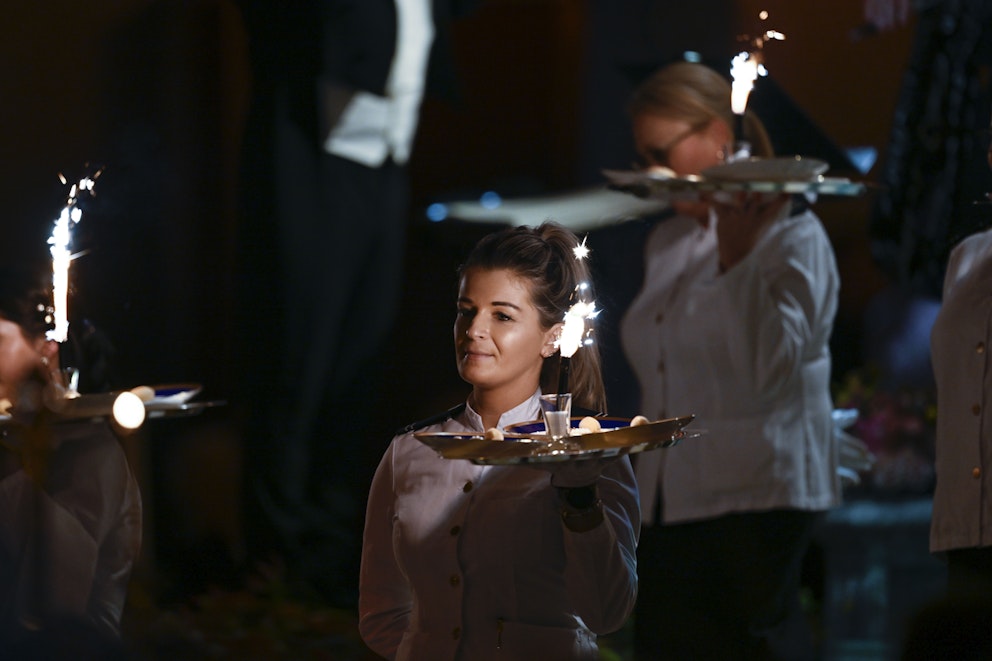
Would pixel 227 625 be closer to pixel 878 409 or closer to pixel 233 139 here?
pixel 233 139

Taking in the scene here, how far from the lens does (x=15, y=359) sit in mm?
2090

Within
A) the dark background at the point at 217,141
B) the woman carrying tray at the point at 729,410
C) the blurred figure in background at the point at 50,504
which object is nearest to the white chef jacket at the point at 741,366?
the woman carrying tray at the point at 729,410

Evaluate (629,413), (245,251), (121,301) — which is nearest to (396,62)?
(245,251)

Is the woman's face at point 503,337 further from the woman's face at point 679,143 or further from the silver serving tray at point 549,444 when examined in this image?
the woman's face at point 679,143

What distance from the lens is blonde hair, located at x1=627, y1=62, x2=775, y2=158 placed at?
2174 mm

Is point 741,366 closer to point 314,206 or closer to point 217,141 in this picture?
point 314,206

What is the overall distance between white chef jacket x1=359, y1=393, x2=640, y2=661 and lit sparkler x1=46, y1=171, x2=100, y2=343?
27.2 inches

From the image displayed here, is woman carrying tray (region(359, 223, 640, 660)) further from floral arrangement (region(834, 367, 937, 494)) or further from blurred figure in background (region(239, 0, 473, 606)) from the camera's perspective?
floral arrangement (region(834, 367, 937, 494))

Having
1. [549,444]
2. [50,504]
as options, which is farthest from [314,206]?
[549,444]

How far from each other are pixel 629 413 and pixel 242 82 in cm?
98

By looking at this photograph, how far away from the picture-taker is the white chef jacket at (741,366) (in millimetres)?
2195

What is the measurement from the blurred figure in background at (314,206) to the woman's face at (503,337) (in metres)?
0.58

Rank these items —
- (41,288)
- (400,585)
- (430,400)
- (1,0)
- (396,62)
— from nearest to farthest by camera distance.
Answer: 1. (400,585)
2. (430,400)
3. (41,288)
4. (1,0)
5. (396,62)

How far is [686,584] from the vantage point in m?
2.21
